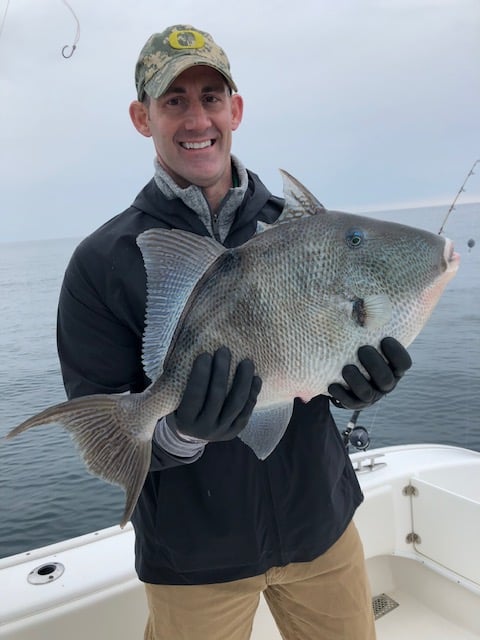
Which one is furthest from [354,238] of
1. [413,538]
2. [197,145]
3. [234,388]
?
[413,538]

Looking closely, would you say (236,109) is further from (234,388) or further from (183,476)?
(183,476)

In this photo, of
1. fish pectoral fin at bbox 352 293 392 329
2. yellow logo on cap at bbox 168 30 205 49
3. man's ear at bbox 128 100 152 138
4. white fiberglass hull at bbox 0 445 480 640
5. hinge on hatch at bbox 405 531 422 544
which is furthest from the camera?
hinge on hatch at bbox 405 531 422 544

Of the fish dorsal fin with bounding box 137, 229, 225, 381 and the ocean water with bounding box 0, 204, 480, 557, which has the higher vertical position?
the fish dorsal fin with bounding box 137, 229, 225, 381

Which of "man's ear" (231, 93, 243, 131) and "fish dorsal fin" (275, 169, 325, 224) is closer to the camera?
"fish dorsal fin" (275, 169, 325, 224)

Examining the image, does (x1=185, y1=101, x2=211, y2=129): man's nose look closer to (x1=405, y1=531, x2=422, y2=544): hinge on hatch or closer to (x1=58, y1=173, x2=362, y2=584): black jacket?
(x1=58, y1=173, x2=362, y2=584): black jacket

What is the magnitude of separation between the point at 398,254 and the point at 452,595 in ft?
8.55

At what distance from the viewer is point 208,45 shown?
1908mm

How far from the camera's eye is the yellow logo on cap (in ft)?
6.19

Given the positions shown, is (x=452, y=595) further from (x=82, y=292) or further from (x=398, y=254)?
(x=82, y=292)

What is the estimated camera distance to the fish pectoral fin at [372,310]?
143 centimetres

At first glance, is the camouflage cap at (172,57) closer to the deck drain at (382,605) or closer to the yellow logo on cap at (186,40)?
the yellow logo on cap at (186,40)

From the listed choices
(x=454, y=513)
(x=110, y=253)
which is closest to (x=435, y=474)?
(x=454, y=513)

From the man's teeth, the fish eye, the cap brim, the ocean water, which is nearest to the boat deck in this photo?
the ocean water

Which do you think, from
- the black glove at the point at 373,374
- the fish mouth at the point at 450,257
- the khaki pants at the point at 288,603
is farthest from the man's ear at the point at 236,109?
the khaki pants at the point at 288,603
